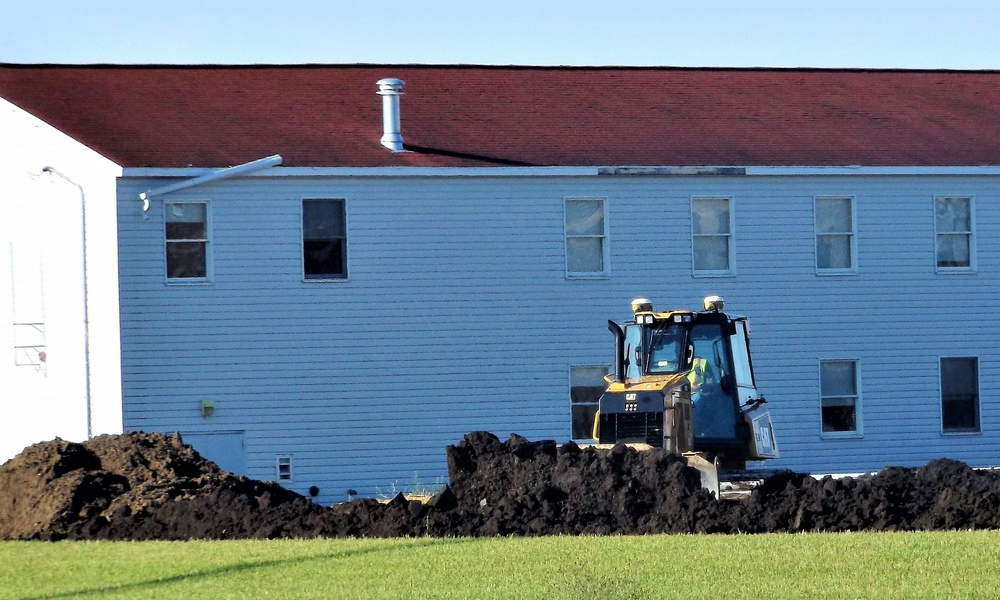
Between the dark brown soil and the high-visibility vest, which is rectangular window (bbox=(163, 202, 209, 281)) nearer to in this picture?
the dark brown soil

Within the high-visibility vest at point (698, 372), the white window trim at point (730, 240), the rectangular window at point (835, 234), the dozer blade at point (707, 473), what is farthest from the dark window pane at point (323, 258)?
the dozer blade at point (707, 473)

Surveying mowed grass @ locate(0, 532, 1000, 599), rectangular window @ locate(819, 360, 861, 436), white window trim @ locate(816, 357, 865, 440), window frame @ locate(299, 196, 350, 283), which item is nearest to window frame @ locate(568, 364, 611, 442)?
white window trim @ locate(816, 357, 865, 440)

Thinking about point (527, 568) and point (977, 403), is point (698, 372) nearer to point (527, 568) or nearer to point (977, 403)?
point (527, 568)

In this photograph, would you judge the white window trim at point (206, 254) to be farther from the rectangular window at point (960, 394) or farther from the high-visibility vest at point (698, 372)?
the rectangular window at point (960, 394)

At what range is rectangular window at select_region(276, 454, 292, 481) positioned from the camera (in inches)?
1048

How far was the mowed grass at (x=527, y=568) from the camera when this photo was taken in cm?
1362

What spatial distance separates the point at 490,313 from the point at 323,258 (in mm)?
2930

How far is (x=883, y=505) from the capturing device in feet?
59.6

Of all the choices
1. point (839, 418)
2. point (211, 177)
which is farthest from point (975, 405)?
point (211, 177)

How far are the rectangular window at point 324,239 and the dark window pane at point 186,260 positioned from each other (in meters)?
1.68

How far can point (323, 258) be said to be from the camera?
27.4 metres

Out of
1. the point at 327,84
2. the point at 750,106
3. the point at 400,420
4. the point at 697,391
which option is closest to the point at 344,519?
the point at 697,391

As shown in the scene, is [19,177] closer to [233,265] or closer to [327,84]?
[233,265]

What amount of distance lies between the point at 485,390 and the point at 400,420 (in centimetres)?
151
